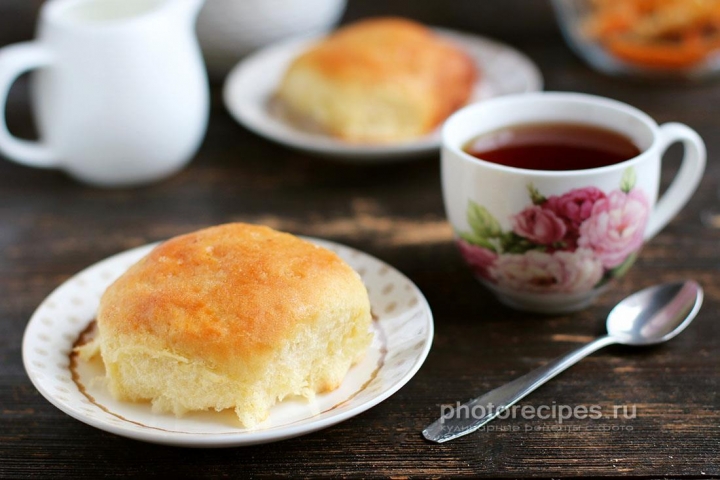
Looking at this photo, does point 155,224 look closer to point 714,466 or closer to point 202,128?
point 202,128

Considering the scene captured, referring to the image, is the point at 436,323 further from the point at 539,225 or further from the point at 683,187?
the point at 683,187

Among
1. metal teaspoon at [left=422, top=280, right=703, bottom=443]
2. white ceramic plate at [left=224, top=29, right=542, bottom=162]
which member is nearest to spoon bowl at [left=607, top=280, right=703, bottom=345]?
metal teaspoon at [left=422, top=280, right=703, bottom=443]

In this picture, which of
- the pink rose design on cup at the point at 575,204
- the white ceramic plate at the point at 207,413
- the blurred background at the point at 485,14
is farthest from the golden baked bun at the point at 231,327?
the blurred background at the point at 485,14

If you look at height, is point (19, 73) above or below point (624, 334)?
above

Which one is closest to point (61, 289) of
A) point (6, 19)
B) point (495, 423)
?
point (495, 423)

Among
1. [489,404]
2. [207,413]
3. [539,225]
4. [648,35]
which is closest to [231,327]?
[207,413]

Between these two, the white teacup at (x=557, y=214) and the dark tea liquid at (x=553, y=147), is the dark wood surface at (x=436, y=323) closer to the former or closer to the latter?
the white teacup at (x=557, y=214)
